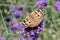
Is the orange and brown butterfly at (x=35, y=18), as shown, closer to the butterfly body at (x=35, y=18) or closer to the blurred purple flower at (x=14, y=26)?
the butterfly body at (x=35, y=18)

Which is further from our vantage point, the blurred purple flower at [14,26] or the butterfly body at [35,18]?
the blurred purple flower at [14,26]

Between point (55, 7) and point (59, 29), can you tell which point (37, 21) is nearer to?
point (55, 7)

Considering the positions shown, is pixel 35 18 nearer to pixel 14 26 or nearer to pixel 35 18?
pixel 35 18

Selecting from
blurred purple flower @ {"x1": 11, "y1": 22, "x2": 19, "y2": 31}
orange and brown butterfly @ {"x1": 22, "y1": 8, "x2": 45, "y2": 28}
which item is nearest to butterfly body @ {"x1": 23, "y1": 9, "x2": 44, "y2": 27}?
orange and brown butterfly @ {"x1": 22, "y1": 8, "x2": 45, "y2": 28}

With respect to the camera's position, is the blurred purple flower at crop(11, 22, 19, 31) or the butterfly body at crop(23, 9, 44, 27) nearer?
the butterfly body at crop(23, 9, 44, 27)

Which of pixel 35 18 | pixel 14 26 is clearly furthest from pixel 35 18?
pixel 14 26

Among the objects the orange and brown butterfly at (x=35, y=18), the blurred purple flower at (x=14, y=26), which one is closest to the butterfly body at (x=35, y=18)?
the orange and brown butterfly at (x=35, y=18)

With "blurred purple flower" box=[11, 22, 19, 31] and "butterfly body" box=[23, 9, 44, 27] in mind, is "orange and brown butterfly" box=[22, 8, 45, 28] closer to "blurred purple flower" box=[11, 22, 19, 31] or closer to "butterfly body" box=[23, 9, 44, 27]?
"butterfly body" box=[23, 9, 44, 27]

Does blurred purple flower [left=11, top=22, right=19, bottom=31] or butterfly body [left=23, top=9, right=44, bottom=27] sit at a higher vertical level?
butterfly body [left=23, top=9, right=44, bottom=27]

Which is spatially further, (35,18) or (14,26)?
(14,26)

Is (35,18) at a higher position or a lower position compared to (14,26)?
higher

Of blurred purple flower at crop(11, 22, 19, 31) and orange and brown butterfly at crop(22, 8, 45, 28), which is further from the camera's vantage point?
blurred purple flower at crop(11, 22, 19, 31)

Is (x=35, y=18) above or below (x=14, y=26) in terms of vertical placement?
above
